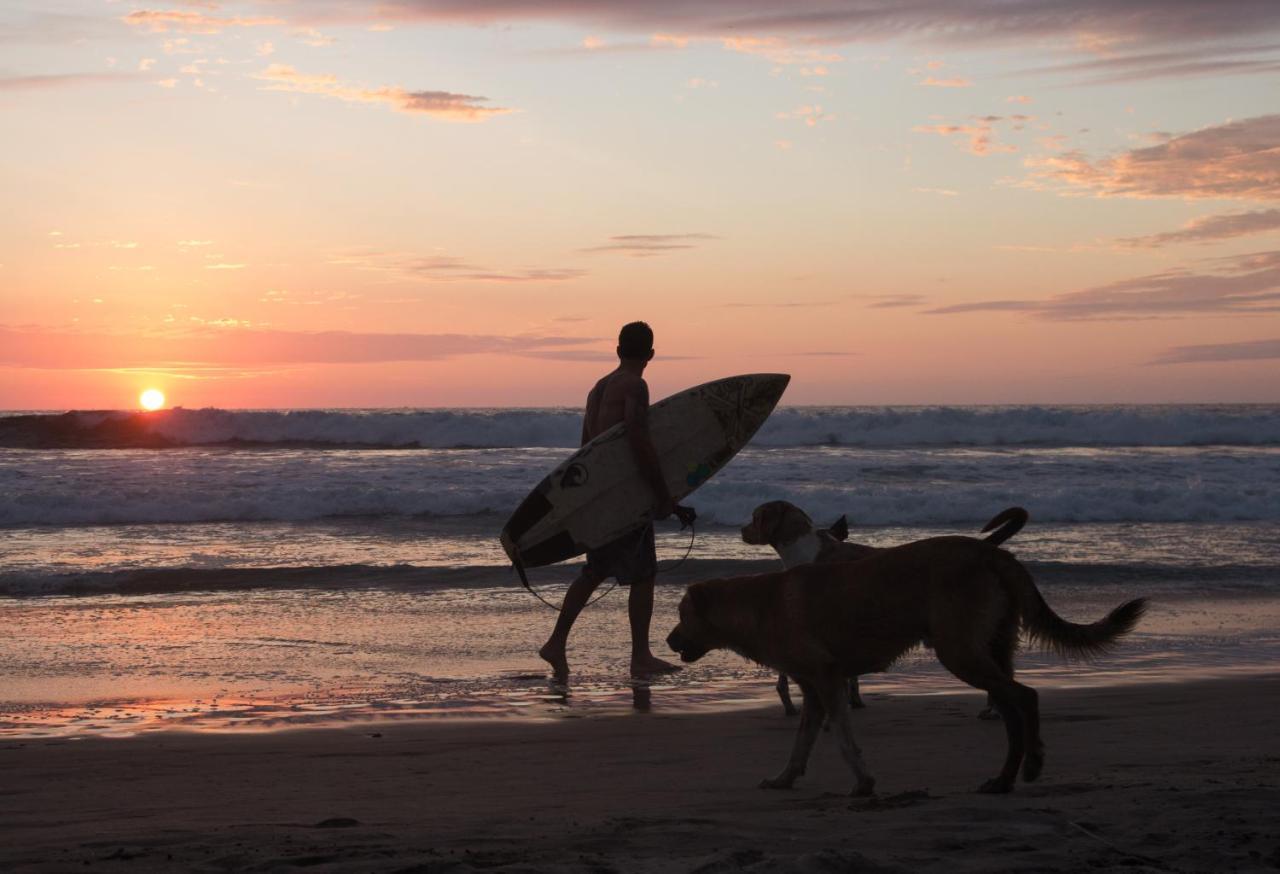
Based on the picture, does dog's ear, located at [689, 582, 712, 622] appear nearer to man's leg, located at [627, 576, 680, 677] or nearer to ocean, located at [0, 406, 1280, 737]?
ocean, located at [0, 406, 1280, 737]

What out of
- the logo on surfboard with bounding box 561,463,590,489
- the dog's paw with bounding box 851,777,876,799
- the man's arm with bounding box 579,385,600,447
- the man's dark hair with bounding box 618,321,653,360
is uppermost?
the man's dark hair with bounding box 618,321,653,360

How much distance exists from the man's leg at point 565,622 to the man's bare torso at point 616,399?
3.30ft

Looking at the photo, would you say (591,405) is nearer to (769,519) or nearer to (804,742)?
(769,519)

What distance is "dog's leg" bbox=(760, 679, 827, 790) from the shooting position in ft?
16.8

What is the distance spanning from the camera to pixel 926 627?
500 centimetres

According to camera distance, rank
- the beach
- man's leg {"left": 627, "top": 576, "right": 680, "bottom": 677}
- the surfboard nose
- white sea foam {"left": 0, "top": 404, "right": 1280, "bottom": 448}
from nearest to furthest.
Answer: the beach → man's leg {"left": 627, "top": 576, "right": 680, "bottom": 677} → the surfboard nose → white sea foam {"left": 0, "top": 404, "right": 1280, "bottom": 448}

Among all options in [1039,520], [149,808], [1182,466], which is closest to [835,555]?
[149,808]

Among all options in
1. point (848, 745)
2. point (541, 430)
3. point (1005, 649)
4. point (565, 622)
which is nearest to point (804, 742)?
point (848, 745)

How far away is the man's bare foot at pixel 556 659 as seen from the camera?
7996 millimetres

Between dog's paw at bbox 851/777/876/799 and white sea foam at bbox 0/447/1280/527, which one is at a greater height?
white sea foam at bbox 0/447/1280/527

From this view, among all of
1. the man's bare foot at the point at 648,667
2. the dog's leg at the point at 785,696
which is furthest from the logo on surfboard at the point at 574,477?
the dog's leg at the point at 785,696

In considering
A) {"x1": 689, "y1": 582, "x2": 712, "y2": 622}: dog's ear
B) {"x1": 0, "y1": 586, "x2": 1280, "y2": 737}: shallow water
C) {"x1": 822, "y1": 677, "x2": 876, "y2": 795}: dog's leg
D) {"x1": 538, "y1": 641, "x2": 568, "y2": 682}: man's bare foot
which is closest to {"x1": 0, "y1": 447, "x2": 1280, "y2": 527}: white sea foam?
{"x1": 0, "y1": 586, "x2": 1280, "y2": 737}: shallow water

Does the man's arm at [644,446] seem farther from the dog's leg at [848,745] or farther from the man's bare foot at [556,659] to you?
the dog's leg at [848,745]

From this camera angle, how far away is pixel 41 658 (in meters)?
8.55
